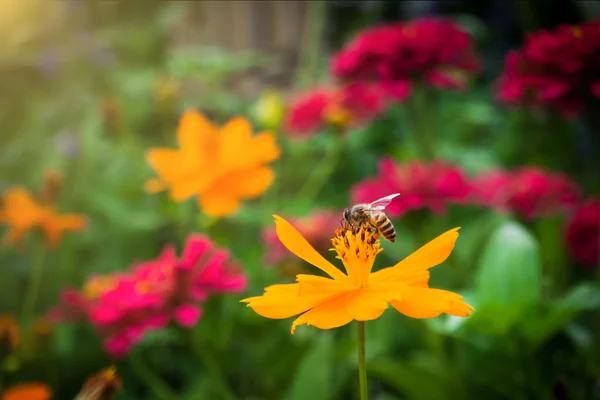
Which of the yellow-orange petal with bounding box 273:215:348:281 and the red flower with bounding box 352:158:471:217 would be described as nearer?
the yellow-orange petal with bounding box 273:215:348:281

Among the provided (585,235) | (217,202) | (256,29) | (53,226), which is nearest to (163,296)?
(217,202)

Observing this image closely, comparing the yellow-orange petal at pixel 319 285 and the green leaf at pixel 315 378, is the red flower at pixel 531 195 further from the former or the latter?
the yellow-orange petal at pixel 319 285

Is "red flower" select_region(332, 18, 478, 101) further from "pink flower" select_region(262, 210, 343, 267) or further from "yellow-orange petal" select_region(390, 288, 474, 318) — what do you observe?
"yellow-orange petal" select_region(390, 288, 474, 318)

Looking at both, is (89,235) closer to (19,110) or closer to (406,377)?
(19,110)

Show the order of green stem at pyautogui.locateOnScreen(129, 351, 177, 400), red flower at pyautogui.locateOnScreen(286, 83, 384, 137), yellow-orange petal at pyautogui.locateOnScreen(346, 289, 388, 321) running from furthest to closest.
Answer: red flower at pyautogui.locateOnScreen(286, 83, 384, 137) → green stem at pyautogui.locateOnScreen(129, 351, 177, 400) → yellow-orange petal at pyautogui.locateOnScreen(346, 289, 388, 321)

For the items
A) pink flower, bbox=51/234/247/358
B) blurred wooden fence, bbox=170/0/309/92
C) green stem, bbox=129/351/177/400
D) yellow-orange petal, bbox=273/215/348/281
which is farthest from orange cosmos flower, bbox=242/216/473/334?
blurred wooden fence, bbox=170/0/309/92

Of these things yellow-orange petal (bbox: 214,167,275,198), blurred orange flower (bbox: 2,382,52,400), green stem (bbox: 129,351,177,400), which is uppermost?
yellow-orange petal (bbox: 214,167,275,198)

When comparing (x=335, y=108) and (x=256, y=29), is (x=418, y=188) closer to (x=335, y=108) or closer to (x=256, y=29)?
(x=335, y=108)
